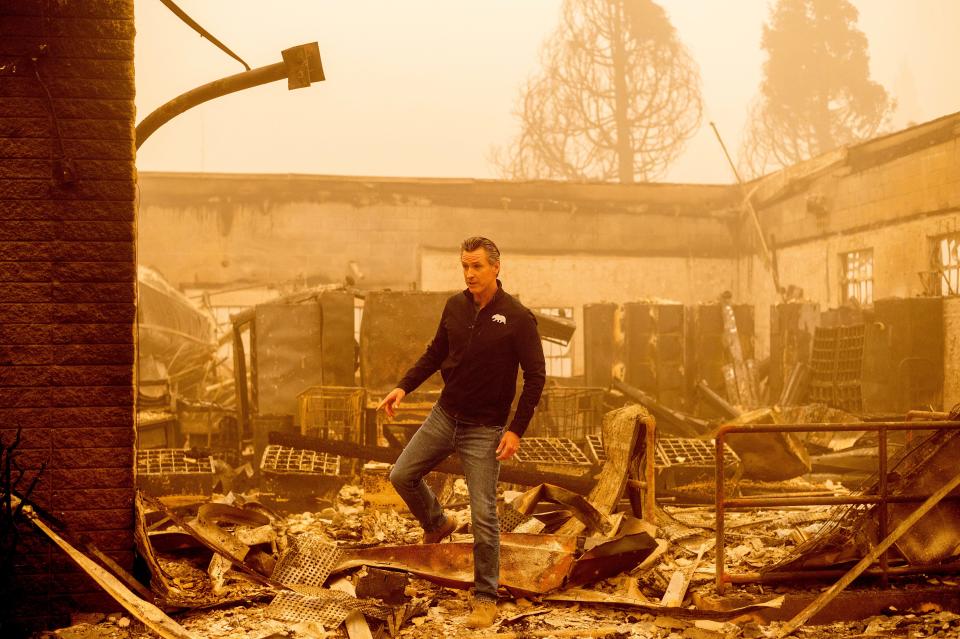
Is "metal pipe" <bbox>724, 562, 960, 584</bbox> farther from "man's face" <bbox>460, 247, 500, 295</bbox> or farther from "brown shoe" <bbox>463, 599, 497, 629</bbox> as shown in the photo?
"man's face" <bbox>460, 247, 500, 295</bbox>

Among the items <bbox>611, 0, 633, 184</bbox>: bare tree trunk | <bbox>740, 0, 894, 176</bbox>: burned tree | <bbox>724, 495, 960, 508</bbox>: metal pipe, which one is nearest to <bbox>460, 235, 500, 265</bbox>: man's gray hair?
<bbox>724, 495, 960, 508</bbox>: metal pipe

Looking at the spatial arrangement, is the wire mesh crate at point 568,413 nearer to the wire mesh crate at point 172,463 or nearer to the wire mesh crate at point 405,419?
the wire mesh crate at point 405,419

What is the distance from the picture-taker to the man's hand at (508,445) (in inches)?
203

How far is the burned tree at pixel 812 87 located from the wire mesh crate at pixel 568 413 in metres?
31.8

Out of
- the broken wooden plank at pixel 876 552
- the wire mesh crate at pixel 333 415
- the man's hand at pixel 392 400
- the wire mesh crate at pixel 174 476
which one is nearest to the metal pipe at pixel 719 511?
the broken wooden plank at pixel 876 552

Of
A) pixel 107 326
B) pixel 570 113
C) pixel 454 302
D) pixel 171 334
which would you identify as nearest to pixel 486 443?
pixel 454 302

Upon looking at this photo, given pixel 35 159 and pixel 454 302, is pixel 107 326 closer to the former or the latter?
pixel 35 159

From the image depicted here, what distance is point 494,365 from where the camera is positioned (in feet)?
17.4

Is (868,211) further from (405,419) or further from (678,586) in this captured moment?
(678,586)

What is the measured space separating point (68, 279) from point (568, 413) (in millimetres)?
8360

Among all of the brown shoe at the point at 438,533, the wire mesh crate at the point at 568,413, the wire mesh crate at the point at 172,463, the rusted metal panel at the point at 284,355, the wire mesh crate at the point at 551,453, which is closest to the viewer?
the brown shoe at the point at 438,533

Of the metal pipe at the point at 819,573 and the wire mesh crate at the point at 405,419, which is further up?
the wire mesh crate at the point at 405,419

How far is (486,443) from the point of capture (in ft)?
17.4

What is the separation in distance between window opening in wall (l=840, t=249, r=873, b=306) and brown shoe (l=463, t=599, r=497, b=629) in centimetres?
1403
